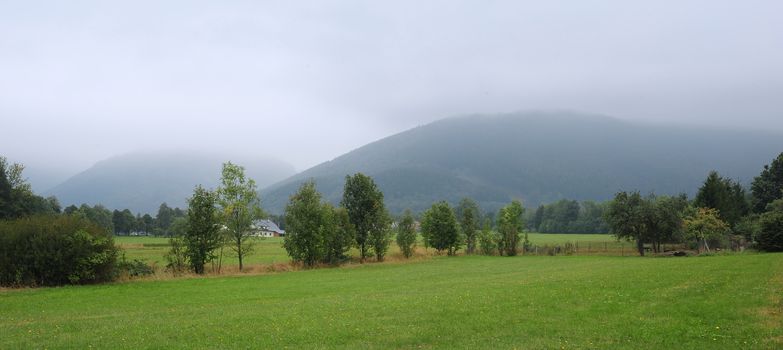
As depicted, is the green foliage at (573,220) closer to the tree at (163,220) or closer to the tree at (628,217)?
the tree at (628,217)

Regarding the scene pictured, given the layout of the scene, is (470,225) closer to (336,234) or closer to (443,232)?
(443,232)

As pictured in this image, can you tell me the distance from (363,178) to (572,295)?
39.1 metres

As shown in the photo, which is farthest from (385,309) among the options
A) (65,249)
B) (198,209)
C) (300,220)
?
(300,220)

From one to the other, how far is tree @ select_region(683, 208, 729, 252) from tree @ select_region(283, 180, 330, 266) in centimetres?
4481

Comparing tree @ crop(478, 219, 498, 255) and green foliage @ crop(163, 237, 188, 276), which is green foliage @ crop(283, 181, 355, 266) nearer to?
green foliage @ crop(163, 237, 188, 276)

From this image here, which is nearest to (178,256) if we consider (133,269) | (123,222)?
(133,269)

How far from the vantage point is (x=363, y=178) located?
5675cm

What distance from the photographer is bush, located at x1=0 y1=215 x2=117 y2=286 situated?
31.4 metres

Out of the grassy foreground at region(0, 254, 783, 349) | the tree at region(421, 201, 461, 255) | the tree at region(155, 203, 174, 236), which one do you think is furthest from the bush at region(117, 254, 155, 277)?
the tree at region(155, 203, 174, 236)

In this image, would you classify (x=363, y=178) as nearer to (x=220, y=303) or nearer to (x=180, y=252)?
(x=180, y=252)

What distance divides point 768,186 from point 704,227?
27.3 m

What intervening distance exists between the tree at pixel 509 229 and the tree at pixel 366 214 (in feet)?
70.3

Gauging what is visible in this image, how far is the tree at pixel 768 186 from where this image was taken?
74625 mm

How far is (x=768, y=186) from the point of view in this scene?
75688 mm
